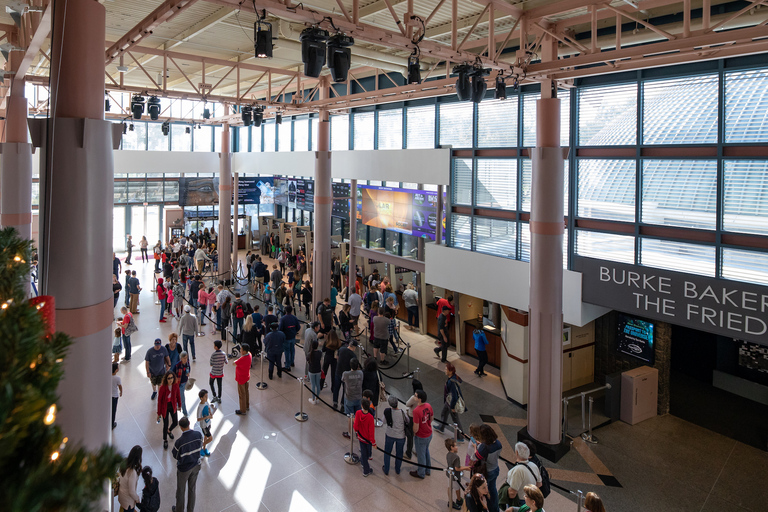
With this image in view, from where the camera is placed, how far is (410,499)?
7020 millimetres

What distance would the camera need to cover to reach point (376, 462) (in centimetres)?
799

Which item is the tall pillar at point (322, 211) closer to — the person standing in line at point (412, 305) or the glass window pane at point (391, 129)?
the glass window pane at point (391, 129)

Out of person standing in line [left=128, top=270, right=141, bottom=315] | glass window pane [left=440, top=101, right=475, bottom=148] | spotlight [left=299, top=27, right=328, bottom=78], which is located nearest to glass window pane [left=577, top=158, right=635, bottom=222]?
glass window pane [left=440, top=101, right=475, bottom=148]

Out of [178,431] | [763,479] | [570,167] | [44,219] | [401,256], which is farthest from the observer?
[401,256]

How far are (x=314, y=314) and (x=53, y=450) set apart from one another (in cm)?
1475

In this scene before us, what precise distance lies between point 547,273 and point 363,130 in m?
10.7

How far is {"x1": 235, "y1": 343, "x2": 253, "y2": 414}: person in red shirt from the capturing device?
9.06m

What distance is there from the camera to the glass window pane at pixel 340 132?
1883cm

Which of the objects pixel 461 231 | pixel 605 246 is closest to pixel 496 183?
pixel 461 231

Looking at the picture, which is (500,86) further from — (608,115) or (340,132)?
(340,132)

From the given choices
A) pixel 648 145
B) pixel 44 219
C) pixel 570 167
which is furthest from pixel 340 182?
pixel 44 219

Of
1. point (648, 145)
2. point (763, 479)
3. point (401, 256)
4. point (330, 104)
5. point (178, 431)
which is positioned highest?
point (330, 104)

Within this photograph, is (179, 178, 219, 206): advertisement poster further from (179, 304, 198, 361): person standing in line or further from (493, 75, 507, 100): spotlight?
(493, 75, 507, 100): spotlight

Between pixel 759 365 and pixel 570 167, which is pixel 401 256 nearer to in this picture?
pixel 570 167
